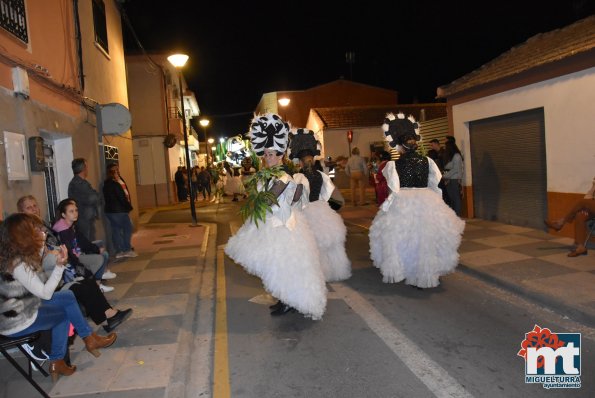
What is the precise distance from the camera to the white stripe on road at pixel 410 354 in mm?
3943

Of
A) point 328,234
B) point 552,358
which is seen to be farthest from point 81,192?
point 552,358

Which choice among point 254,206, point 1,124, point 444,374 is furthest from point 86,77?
point 444,374

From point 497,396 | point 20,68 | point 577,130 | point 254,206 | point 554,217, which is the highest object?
point 20,68

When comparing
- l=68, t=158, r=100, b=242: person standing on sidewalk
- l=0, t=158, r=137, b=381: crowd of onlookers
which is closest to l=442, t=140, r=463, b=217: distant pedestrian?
l=68, t=158, r=100, b=242: person standing on sidewalk

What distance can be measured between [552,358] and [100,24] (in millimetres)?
11709

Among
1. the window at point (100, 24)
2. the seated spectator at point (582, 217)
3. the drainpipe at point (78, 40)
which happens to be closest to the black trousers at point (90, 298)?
the drainpipe at point (78, 40)

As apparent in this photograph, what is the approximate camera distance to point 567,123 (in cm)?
907

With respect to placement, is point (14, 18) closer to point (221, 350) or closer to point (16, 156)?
point (16, 156)

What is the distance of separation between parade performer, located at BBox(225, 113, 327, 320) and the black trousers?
57.1 inches

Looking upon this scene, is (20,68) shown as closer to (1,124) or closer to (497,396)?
(1,124)

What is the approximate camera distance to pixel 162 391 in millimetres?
4062

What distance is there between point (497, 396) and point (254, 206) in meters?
3.02

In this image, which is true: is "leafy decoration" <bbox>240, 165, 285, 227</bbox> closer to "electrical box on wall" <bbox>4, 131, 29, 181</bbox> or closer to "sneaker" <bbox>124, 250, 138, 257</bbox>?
"electrical box on wall" <bbox>4, 131, 29, 181</bbox>

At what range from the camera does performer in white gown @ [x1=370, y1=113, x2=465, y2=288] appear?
648 centimetres
